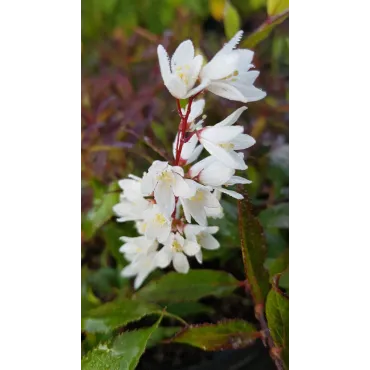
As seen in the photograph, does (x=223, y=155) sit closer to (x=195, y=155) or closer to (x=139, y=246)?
(x=195, y=155)

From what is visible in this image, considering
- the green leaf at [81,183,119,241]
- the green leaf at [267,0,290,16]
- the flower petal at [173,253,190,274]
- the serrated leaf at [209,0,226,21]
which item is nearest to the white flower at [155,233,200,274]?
the flower petal at [173,253,190,274]

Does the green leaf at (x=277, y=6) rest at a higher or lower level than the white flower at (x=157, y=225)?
higher

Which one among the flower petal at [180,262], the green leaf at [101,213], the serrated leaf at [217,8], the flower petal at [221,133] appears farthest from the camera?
the serrated leaf at [217,8]

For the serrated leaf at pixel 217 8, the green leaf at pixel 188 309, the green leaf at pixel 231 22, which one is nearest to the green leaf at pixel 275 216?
the green leaf at pixel 188 309

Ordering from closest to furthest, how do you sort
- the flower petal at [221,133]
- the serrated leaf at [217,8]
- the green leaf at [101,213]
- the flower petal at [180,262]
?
the flower petal at [221,133]
the flower petal at [180,262]
the green leaf at [101,213]
the serrated leaf at [217,8]

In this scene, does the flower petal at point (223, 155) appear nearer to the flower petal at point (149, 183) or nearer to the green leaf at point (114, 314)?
the flower petal at point (149, 183)
